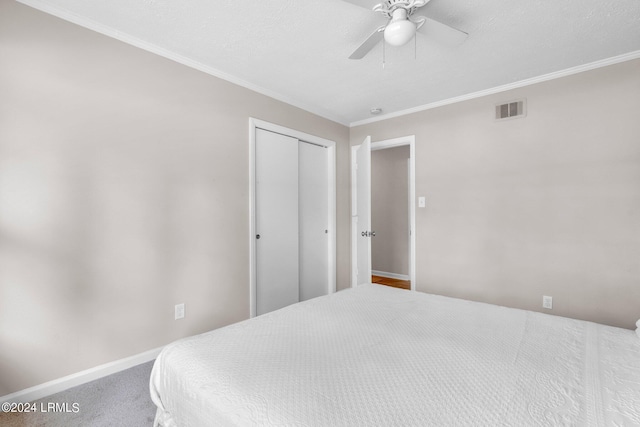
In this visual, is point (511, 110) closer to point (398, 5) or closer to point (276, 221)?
point (398, 5)

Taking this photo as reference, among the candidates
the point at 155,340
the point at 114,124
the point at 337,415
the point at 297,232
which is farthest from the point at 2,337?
the point at 297,232

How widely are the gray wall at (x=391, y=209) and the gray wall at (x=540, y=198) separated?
5.43 feet

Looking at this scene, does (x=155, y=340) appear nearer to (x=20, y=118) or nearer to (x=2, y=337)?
(x=2, y=337)

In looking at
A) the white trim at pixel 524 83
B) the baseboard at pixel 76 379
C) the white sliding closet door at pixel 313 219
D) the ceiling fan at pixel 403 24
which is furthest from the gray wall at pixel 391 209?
the baseboard at pixel 76 379

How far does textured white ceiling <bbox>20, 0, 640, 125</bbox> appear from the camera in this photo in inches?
70.5

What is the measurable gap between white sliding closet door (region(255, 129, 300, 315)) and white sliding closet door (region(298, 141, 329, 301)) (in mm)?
153

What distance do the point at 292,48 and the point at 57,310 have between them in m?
2.33

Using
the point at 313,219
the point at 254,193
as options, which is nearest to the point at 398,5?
the point at 254,193

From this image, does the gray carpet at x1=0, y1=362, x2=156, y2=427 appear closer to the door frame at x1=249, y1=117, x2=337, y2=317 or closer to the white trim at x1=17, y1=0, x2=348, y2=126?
the door frame at x1=249, y1=117, x2=337, y2=317

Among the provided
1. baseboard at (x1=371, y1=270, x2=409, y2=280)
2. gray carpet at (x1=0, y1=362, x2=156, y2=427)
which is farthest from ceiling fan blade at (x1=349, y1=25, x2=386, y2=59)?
baseboard at (x1=371, y1=270, x2=409, y2=280)

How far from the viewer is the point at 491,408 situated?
87 cm

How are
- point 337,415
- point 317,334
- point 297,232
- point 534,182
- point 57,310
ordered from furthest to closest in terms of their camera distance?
point 297,232 → point 534,182 → point 57,310 → point 317,334 → point 337,415

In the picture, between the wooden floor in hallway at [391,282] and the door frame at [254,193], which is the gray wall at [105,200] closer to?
the door frame at [254,193]

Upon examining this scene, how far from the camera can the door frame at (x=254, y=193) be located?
2.84 m
